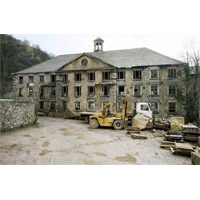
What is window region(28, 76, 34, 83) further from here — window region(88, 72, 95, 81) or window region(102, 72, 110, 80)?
window region(102, 72, 110, 80)

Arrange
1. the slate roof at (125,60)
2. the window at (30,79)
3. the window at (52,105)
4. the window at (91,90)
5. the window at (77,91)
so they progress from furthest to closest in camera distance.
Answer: the window at (30,79) < the window at (52,105) < the window at (77,91) < the window at (91,90) < the slate roof at (125,60)

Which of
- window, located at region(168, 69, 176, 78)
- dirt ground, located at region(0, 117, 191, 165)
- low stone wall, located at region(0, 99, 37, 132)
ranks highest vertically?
window, located at region(168, 69, 176, 78)

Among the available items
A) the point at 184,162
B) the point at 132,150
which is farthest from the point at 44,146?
the point at 184,162

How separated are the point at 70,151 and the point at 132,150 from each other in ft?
8.85

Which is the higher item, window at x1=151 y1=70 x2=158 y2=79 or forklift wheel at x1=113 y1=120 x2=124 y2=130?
window at x1=151 y1=70 x2=158 y2=79

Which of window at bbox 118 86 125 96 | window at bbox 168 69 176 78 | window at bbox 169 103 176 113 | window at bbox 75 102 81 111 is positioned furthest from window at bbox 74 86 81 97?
window at bbox 169 103 176 113

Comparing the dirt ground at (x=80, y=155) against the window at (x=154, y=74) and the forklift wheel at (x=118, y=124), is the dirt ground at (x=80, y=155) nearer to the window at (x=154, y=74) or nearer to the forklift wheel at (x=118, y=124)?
the forklift wheel at (x=118, y=124)

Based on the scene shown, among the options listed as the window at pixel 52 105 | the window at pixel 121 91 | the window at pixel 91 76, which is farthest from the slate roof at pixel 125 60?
the window at pixel 52 105

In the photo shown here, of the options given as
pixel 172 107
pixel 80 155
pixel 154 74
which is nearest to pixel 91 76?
pixel 154 74

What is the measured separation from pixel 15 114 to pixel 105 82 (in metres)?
11.4

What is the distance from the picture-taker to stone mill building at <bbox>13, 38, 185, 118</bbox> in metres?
15.9

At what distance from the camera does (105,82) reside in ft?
57.5

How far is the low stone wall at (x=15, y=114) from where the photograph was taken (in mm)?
7775

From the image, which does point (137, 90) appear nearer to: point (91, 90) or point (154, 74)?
point (154, 74)
